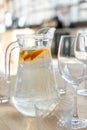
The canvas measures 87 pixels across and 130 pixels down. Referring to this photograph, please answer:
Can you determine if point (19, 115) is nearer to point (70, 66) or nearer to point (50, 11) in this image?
point (70, 66)

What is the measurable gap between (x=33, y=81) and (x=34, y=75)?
11 mm

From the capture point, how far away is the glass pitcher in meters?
0.56

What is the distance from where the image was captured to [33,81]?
0.57m

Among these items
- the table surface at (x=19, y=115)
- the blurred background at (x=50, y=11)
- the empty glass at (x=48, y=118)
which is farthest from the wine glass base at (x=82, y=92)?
the blurred background at (x=50, y=11)

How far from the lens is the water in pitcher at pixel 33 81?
0.56 m

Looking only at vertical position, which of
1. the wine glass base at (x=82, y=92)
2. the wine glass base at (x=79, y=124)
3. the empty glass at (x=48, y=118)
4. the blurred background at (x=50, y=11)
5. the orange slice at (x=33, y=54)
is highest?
the orange slice at (x=33, y=54)

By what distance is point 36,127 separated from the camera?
0.50 m

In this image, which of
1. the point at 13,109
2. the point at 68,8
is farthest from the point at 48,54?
the point at 68,8

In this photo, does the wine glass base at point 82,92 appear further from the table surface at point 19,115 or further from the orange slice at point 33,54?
the orange slice at point 33,54

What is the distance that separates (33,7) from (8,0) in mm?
474

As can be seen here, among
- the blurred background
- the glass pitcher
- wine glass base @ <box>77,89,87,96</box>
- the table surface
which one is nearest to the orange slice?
the glass pitcher

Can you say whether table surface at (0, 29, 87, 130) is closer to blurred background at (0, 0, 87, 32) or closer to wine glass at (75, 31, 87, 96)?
wine glass at (75, 31, 87, 96)

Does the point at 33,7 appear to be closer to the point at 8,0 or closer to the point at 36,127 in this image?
the point at 8,0

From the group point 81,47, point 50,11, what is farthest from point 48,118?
point 50,11
